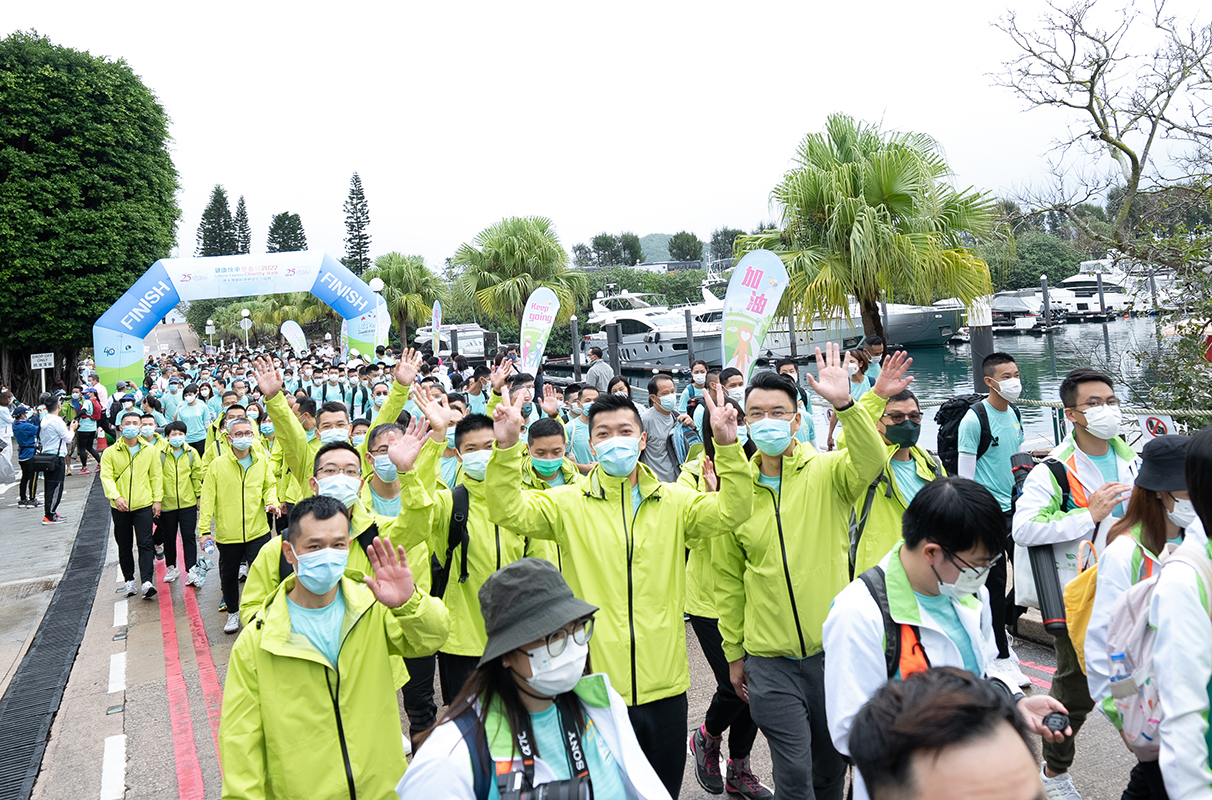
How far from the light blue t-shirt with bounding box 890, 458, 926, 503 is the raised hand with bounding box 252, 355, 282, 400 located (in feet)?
13.3

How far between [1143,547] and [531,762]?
2.11 metres

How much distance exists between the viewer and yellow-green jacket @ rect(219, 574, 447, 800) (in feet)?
9.59

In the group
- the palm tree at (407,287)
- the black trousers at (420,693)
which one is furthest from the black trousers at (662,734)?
the palm tree at (407,287)

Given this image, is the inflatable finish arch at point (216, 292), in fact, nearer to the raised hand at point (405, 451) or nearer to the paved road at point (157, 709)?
the paved road at point (157, 709)

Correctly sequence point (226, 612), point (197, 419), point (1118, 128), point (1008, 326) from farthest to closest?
point (1008, 326) < point (197, 419) < point (1118, 128) < point (226, 612)

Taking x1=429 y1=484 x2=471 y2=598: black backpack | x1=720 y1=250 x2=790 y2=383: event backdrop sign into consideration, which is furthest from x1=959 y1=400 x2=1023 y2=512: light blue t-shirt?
x1=429 y1=484 x2=471 y2=598: black backpack

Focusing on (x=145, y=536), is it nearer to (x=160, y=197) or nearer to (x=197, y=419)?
(x=197, y=419)

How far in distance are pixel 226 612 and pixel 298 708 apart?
20.1 ft

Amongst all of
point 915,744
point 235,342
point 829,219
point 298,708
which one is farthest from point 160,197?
point 235,342

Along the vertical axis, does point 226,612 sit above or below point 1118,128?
below

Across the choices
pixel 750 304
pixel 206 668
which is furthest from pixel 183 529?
pixel 750 304

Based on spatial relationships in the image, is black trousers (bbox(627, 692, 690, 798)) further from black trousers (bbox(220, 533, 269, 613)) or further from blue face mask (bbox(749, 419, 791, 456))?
black trousers (bbox(220, 533, 269, 613))

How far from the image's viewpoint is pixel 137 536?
8.84 metres

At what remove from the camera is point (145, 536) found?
8.91 meters
